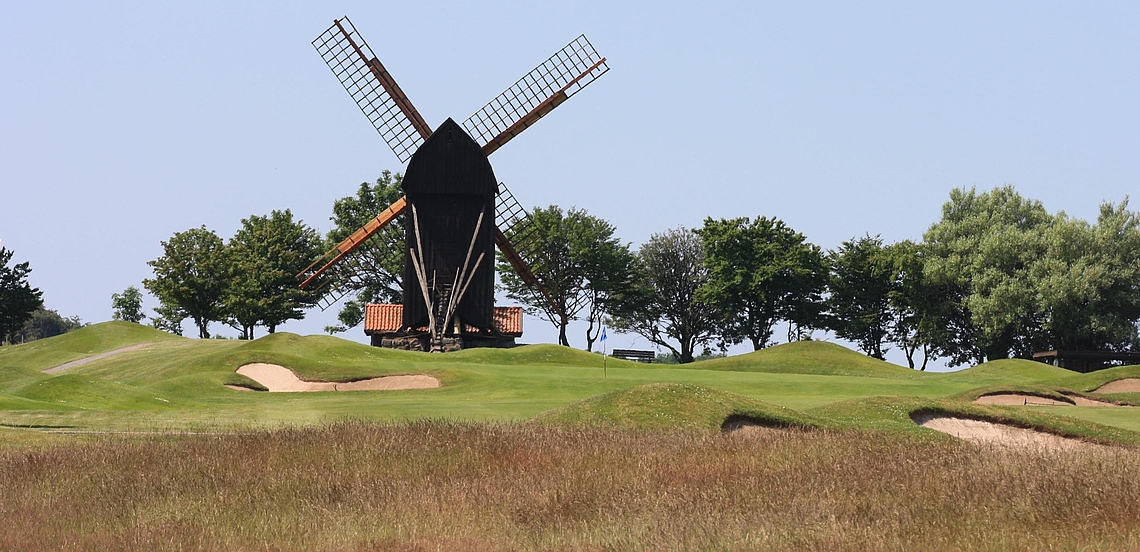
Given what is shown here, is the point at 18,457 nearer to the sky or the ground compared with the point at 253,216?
nearer to the ground

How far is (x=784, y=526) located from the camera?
13.4 meters

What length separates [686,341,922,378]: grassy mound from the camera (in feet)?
184

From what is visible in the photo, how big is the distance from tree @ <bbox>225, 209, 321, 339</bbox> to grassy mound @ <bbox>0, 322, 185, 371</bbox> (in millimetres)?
6357

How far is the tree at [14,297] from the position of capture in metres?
81.4

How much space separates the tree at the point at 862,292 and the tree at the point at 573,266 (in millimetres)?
15206

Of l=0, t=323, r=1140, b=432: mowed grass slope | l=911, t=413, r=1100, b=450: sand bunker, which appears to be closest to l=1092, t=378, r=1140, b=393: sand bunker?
l=0, t=323, r=1140, b=432: mowed grass slope

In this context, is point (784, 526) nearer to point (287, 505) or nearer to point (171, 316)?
point (287, 505)

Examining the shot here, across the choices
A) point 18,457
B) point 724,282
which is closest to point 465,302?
point 724,282

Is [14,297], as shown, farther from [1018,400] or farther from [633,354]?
[1018,400]

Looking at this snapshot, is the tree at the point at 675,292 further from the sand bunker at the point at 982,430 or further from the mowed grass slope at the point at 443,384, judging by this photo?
the sand bunker at the point at 982,430

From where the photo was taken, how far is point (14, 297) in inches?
3219

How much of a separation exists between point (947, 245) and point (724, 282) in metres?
14.1

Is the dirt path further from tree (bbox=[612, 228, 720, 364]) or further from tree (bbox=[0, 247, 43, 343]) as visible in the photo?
tree (bbox=[612, 228, 720, 364])

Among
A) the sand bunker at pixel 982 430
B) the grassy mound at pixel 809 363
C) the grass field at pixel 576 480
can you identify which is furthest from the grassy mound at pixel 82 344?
the sand bunker at pixel 982 430
